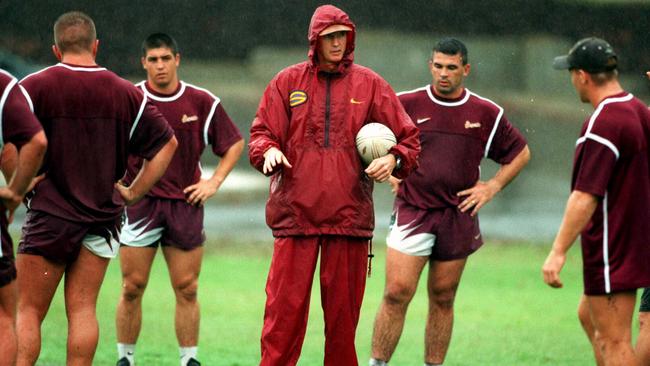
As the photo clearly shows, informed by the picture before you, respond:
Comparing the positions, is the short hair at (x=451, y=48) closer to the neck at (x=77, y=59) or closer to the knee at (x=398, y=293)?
the knee at (x=398, y=293)

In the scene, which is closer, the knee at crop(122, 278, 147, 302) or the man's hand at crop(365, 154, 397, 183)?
the man's hand at crop(365, 154, 397, 183)

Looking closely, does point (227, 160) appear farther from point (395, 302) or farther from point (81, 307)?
point (81, 307)

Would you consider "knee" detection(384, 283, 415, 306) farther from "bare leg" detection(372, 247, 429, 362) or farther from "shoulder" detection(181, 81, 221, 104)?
"shoulder" detection(181, 81, 221, 104)

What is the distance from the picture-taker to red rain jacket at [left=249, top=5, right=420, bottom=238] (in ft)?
21.7

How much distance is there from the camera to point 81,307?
21.7ft

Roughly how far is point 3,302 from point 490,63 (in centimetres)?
1674

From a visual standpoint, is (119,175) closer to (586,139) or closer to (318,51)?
(318,51)

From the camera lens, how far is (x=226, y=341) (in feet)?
31.7

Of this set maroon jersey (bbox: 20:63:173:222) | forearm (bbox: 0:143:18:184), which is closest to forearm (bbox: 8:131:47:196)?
forearm (bbox: 0:143:18:184)

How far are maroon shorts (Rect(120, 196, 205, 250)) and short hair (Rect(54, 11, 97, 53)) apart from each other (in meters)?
2.01

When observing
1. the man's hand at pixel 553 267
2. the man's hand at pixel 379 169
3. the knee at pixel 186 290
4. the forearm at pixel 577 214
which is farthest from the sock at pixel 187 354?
the forearm at pixel 577 214

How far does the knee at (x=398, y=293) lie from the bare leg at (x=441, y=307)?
19 cm

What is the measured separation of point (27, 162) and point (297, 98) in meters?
1.62

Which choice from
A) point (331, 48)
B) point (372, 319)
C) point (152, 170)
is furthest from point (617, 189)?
point (372, 319)
